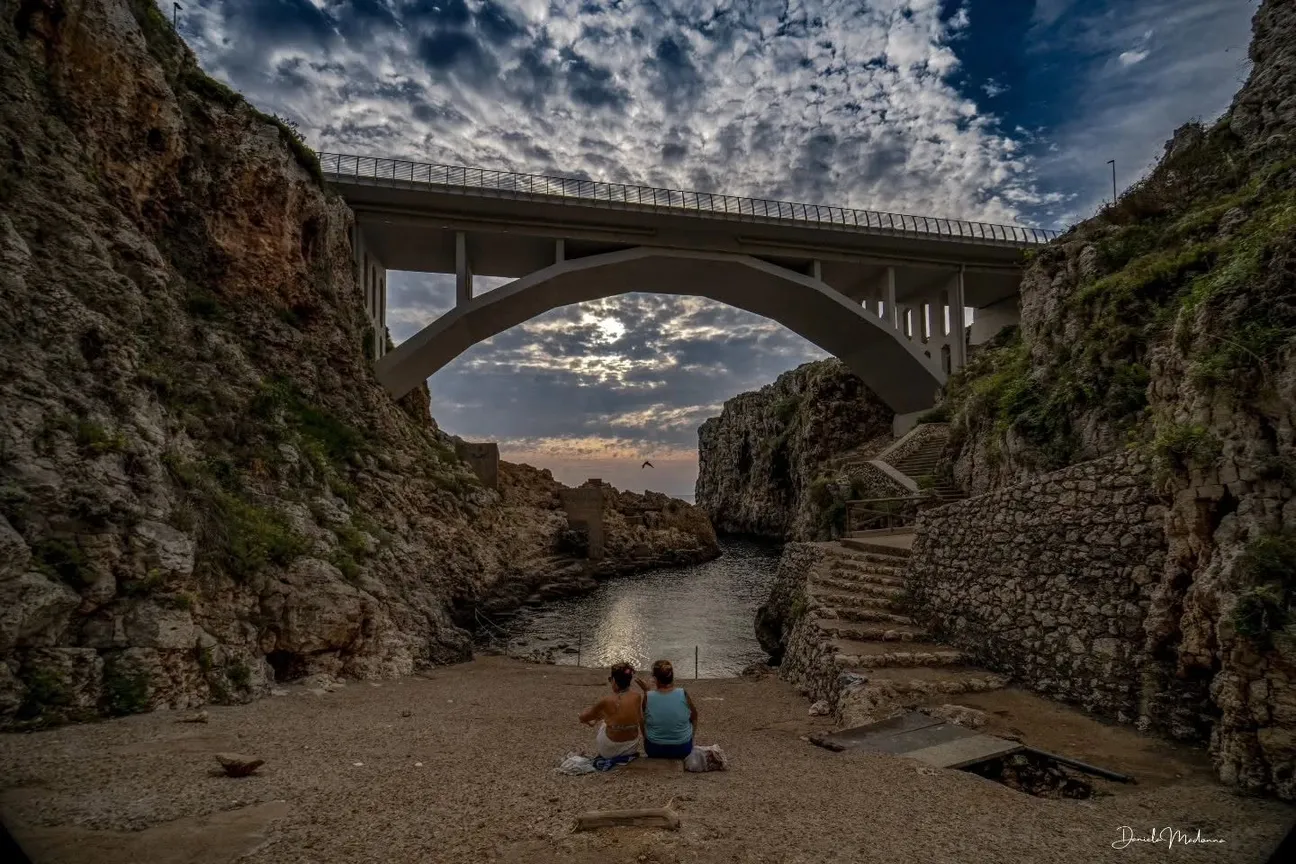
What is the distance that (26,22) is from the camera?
10.4 m

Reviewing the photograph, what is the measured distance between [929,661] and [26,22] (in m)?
17.2

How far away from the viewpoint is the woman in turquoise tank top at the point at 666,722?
4832 mm

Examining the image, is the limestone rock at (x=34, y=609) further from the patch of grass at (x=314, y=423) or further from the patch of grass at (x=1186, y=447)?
the patch of grass at (x=1186, y=447)

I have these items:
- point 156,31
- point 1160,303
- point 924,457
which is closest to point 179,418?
point 156,31

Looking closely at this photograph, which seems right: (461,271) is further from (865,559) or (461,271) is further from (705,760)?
(705,760)

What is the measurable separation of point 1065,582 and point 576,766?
17.9 ft

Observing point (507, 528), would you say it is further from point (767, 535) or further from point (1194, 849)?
point (767, 535)

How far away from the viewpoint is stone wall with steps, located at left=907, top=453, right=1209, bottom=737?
574 cm

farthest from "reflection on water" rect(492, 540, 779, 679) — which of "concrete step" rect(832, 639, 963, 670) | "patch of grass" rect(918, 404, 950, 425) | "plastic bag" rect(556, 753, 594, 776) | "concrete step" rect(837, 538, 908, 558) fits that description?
"patch of grass" rect(918, 404, 950, 425)

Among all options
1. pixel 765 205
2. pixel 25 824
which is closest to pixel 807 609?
pixel 25 824

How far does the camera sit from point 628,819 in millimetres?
3463

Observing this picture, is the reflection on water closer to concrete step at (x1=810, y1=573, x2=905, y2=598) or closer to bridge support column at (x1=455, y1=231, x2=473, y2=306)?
concrete step at (x1=810, y1=573, x2=905, y2=598)

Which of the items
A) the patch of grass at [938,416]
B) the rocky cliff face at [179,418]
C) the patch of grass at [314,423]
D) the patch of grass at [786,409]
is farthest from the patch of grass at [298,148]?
the patch of grass at [786,409]

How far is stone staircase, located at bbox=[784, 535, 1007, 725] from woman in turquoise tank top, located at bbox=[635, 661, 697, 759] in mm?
2501
